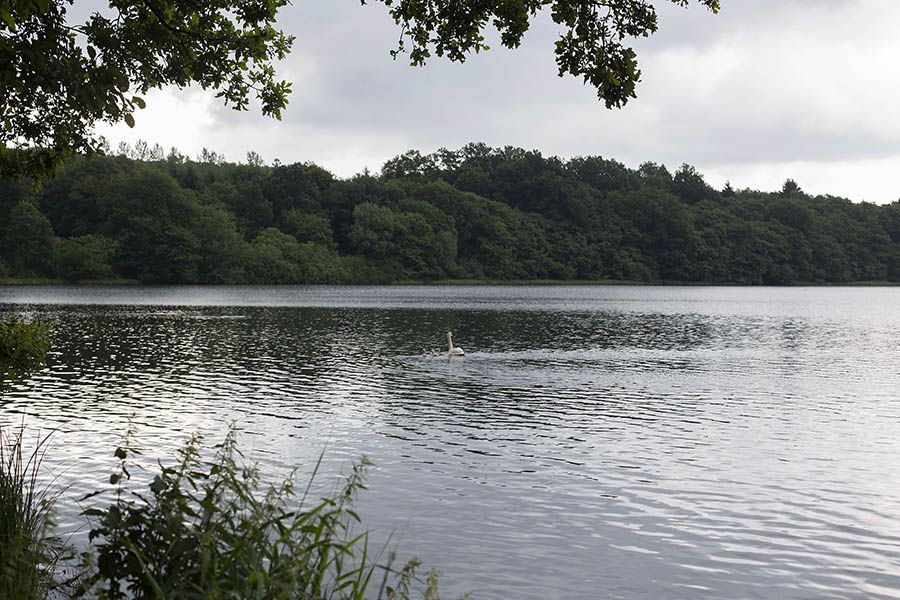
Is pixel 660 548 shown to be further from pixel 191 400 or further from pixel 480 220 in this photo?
pixel 480 220

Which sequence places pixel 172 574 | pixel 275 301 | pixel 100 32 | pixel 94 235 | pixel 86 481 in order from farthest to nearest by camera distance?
pixel 94 235 < pixel 275 301 < pixel 86 481 < pixel 100 32 < pixel 172 574

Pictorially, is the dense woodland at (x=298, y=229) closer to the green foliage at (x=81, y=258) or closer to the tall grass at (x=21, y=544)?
the green foliage at (x=81, y=258)

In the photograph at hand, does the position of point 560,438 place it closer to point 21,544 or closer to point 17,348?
point 17,348

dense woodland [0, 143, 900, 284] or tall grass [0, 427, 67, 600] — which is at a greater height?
dense woodland [0, 143, 900, 284]

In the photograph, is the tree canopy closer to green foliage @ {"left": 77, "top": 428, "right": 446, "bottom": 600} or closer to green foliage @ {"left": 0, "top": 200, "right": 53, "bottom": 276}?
green foliage @ {"left": 77, "top": 428, "right": 446, "bottom": 600}

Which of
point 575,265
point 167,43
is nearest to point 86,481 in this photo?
point 167,43

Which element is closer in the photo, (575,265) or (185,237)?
(185,237)

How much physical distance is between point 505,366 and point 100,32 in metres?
29.5

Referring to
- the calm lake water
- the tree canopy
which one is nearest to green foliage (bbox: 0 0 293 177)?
the tree canopy

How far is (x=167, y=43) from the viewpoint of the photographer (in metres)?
14.8

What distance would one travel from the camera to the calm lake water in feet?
44.7

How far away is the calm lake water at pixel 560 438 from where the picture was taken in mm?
13617

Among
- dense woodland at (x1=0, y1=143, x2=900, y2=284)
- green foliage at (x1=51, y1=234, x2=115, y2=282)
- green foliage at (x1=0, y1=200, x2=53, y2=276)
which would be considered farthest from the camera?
dense woodland at (x1=0, y1=143, x2=900, y2=284)

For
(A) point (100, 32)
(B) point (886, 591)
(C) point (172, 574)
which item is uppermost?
(A) point (100, 32)
